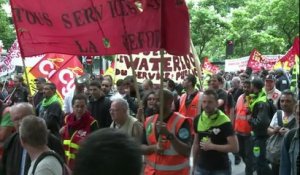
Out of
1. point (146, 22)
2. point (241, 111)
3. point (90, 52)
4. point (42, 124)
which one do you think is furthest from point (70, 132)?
point (241, 111)

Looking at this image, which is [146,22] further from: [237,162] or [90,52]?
[237,162]

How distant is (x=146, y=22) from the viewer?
541 cm

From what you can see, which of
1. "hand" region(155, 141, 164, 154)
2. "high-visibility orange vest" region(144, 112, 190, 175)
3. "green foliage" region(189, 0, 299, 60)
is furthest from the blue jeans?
"green foliage" region(189, 0, 299, 60)

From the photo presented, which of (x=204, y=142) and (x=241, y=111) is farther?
(x=241, y=111)

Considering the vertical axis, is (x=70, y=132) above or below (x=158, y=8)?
below

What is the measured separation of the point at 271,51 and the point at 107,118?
33.1 m

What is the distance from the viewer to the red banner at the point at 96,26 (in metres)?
5.33

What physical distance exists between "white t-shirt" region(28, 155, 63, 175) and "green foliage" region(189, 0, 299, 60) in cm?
3200

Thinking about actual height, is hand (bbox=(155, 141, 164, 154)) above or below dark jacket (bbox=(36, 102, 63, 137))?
above

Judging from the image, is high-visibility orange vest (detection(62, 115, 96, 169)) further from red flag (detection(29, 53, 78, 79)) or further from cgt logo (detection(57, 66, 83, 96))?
red flag (detection(29, 53, 78, 79))

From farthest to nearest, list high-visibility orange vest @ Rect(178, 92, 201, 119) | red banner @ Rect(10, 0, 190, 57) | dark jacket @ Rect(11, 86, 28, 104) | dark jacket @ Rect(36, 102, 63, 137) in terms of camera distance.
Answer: dark jacket @ Rect(11, 86, 28, 104) → high-visibility orange vest @ Rect(178, 92, 201, 119) → dark jacket @ Rect(36, 102, 63, 137) → red banner @ Rect(10, 0, 190, 57)

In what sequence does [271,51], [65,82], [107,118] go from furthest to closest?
[271,51] < [65,82] < [107,118]

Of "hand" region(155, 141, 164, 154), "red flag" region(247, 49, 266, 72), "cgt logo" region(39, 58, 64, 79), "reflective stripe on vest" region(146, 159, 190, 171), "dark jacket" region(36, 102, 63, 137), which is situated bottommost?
"red flag" region(247, 49, 266, 72)

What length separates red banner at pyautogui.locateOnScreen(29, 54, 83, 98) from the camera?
1229cm
